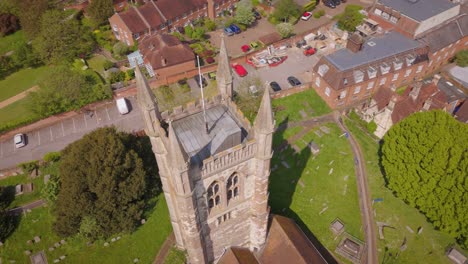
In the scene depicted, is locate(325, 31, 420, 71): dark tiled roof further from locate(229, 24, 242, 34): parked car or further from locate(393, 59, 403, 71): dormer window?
locate(229, 24, 242, 34): parked car

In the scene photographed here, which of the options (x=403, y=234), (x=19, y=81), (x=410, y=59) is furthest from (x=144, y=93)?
(x=19, y=81)

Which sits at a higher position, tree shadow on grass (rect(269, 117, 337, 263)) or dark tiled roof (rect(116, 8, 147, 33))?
dark tiled roof (rect(116, 8, 147, 33))

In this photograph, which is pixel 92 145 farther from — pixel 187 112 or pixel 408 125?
pixel 408 125

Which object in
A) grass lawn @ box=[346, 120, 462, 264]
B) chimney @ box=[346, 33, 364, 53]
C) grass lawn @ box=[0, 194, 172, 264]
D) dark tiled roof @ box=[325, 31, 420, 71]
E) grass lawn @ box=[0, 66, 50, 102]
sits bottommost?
grass lawn @ box=[0, 194, 172, 264]

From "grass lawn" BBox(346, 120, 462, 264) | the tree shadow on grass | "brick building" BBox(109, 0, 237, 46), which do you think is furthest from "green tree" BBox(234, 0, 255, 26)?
"grass lawn" BBox(346, 120, 462, 264)

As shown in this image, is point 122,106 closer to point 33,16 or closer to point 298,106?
point 298,106

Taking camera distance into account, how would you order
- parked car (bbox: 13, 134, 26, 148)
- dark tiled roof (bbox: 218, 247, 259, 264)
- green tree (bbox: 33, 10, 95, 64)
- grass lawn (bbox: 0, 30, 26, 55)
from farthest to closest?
grass lawn (bbox: 0, 30, 26, 55), green tree (bbox: 33, 10, 95, 64), parked car (bbox: 13, 134, 26, 148), dark tiled roof (bbox: 218, 247, 259, 264)

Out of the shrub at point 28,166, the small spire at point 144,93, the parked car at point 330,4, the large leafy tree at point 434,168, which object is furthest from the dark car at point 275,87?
the small spire at point 144,93

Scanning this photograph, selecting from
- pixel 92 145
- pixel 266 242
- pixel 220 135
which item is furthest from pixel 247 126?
pixel 92 145

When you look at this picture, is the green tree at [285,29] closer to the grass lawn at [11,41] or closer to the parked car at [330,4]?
the parked car at [330,4]
